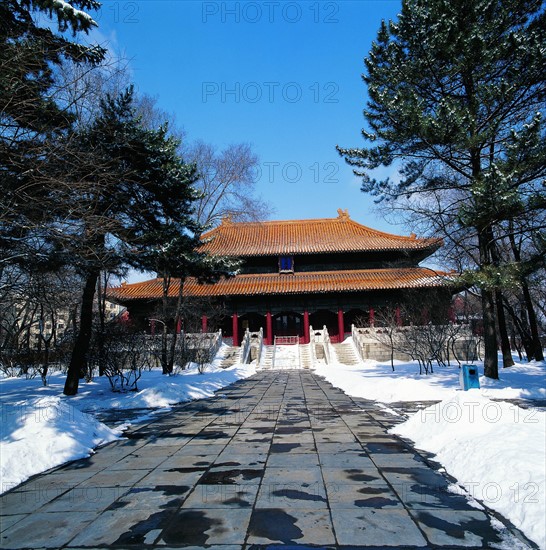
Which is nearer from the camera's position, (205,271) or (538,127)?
(538,127)

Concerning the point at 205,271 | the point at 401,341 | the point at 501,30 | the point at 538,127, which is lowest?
the point at 401,341

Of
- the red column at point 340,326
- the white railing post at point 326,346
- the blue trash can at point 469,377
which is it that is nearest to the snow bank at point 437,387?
the blue trash can at point 469,377

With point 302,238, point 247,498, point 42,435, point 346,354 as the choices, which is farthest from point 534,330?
point 302,238

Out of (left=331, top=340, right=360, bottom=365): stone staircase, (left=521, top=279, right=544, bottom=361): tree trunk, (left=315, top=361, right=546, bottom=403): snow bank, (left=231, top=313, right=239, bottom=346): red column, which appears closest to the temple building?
(left=231, top=313, right=239, bottom=346): red column

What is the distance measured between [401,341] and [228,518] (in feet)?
61.2

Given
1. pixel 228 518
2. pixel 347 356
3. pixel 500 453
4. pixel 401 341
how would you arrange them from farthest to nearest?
pixel 347 356
pixel 401 341
pixel 500 453
pixel 228 518

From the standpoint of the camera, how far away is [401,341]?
20766 mm

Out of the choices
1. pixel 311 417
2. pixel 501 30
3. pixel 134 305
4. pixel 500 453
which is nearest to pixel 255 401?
pixel 311 417

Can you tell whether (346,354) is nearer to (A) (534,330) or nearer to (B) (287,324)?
(B) (287,324)

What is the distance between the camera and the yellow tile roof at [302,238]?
3038 cm

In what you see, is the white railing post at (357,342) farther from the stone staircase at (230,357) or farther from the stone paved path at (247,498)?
the stone paved path at (247,498)

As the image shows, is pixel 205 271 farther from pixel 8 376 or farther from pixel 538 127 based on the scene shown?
pixel 8 376

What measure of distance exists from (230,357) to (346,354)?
660 cm

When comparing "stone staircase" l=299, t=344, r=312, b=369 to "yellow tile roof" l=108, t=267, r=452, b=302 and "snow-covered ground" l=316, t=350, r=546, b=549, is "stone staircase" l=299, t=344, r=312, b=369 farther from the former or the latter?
"snow-covered ground" l=316, t=350, r=546, b=549
